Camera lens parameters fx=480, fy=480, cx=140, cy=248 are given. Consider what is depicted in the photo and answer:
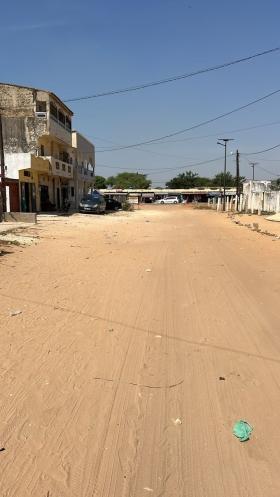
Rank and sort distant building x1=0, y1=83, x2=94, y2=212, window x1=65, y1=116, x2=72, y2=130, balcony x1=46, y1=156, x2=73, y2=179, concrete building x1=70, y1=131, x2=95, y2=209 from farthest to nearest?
1. concrete building x1=70, y1=131, x2=95, y2=209
2. window x1=65, y1=116, x2=72, y2=130
3. balcony x1=46, y1=156, x2=73, y2=179
4. distant building x1=0, y1=83, x2=94, y2=212

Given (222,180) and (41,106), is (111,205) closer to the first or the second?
(41,106)

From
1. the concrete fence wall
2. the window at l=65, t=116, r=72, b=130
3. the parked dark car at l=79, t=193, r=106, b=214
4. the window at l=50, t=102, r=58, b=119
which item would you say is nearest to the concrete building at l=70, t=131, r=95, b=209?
the window at l=65, t=116, r=72, b=130

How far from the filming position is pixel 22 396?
432cm

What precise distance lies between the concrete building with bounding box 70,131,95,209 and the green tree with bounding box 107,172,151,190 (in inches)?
2615

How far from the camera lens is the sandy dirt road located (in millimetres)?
3215

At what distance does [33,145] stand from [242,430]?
40.8m

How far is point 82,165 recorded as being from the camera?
60.0 metres

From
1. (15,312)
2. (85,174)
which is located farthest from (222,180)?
(15,312)

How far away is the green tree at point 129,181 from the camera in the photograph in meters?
134

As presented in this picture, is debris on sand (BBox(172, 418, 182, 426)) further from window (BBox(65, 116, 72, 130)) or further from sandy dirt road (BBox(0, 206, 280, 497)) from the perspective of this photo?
window (BBox(65, 116, 72, 130))

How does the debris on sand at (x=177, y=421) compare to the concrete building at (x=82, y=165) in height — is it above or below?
below

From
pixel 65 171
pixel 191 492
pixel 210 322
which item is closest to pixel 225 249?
pixel 210 322

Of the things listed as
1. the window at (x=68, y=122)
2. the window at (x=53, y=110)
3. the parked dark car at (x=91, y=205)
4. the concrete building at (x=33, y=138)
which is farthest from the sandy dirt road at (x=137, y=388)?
the window at (x=68, y=122)

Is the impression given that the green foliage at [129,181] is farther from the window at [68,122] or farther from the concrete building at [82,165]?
the window at [68,122]
